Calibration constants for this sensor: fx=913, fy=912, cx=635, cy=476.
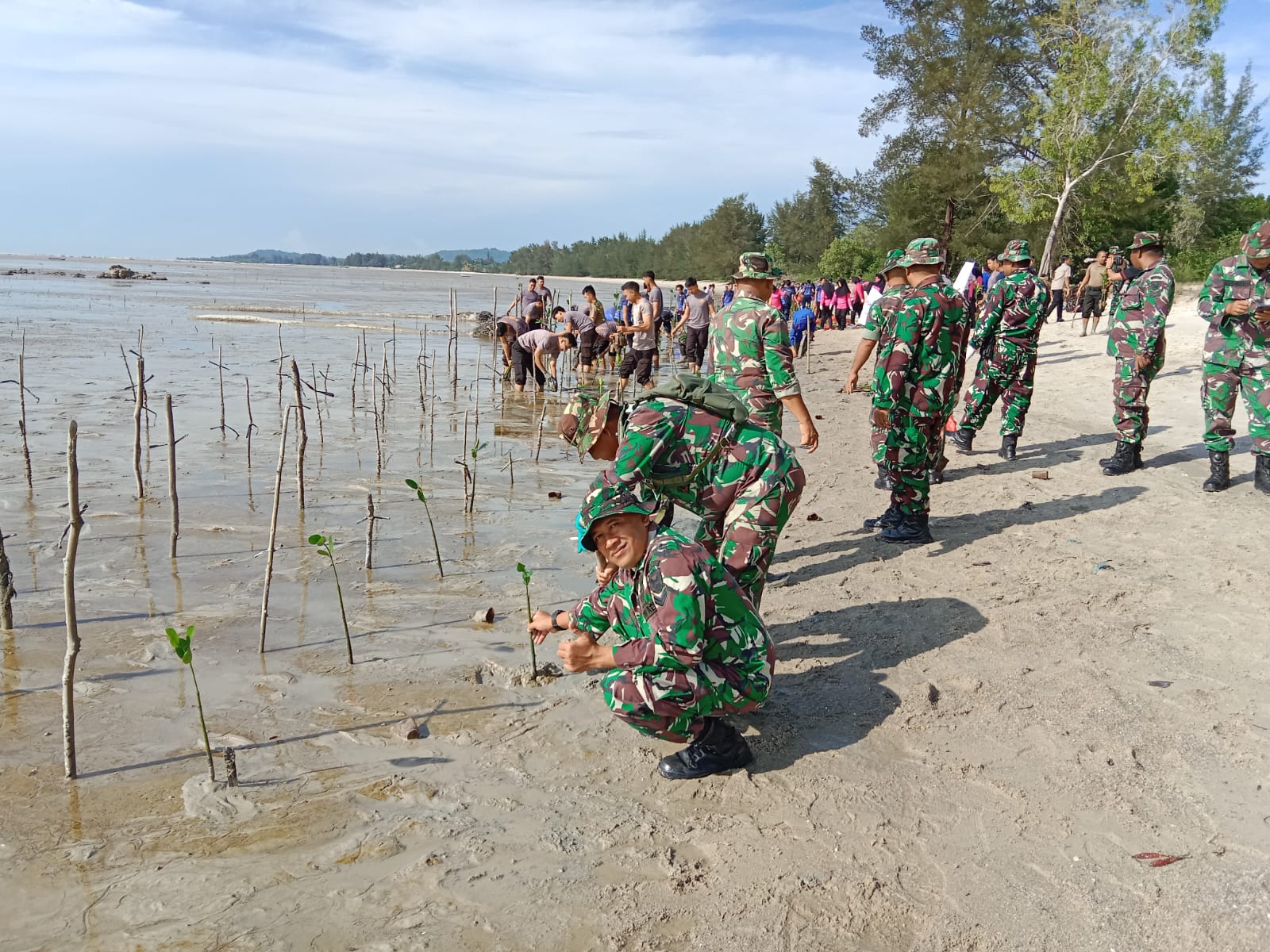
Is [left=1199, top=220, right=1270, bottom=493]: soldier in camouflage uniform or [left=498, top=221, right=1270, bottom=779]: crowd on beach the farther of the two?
[left=1199, top=220, right=1270, bottom=493]: soldier in camouflage uniform

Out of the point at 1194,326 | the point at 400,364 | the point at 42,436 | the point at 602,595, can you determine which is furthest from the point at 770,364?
the point at 1194,326

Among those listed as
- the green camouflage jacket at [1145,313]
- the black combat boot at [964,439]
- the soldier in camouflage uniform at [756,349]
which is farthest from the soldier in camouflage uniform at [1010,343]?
the soldier in camouflage uniform at [756,349]

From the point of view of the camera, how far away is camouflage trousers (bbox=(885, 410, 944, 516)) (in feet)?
20.0

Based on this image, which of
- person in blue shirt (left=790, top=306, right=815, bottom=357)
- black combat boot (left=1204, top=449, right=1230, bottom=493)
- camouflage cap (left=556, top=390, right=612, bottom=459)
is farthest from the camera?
person in blue shirt (left=790, top=306, right=815, bottom=357)

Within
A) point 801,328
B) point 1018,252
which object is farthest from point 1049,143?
point 1018,252

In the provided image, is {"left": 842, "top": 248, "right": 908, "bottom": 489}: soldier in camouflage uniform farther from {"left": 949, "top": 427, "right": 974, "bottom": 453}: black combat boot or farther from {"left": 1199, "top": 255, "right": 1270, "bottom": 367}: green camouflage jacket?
{"left": 949, "top": 427, "right": 974, "bottom": 453}: black combat boot

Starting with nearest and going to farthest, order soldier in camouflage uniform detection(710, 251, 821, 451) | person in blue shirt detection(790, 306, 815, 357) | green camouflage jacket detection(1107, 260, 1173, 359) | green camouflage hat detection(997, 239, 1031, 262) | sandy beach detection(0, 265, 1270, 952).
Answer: sandy beach detection(0, 265, 1270, 952), soldier in camouflage uniform detection(710, 251, 821, 451), green camouflage jacket detection(1107, 260, 1173, 359), green camouflage hat detection(997, 239, 1031, 262), person in blue shirt detection(790, 306, 815, 357)

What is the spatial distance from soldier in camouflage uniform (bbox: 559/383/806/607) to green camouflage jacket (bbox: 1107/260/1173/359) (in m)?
5.14

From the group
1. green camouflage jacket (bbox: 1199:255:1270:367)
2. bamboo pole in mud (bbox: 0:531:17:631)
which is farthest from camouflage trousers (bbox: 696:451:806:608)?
green camouflage jacket (bbox: 1199:255:1270:367)

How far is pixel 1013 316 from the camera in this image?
27.7ft

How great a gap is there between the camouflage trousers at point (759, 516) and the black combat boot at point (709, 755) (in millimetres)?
693

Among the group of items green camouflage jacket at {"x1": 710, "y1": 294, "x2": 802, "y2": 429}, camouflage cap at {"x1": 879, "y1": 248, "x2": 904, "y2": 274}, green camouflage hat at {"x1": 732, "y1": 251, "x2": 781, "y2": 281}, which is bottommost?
green camouflage jacket at {"x1": 710, "y1": 294, "x2": 802, "y2": 429}

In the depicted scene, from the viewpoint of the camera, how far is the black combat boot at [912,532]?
20.5ft

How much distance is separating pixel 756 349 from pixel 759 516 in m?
1.82
